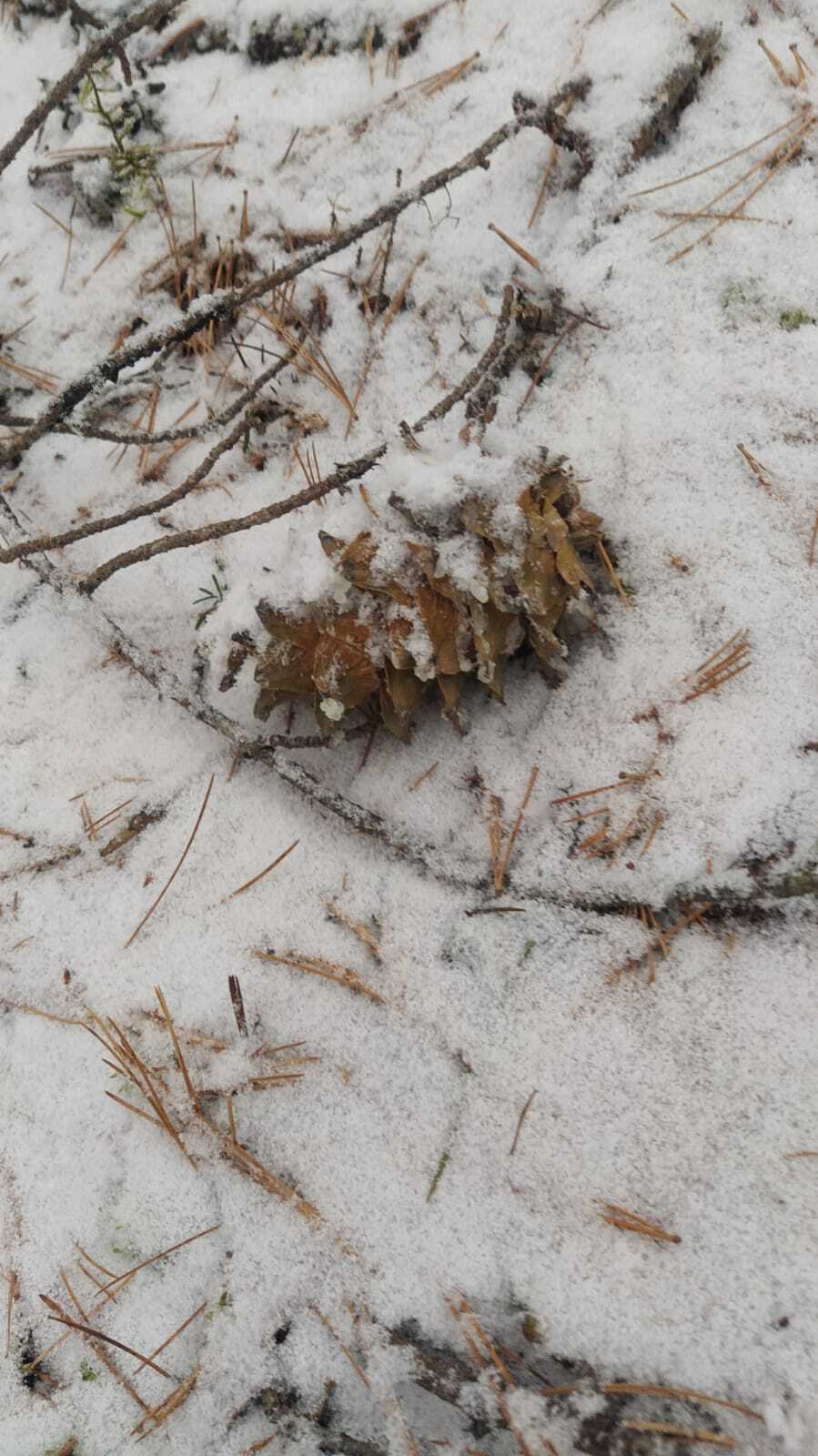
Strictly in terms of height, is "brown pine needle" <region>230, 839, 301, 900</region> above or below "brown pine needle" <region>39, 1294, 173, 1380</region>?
above

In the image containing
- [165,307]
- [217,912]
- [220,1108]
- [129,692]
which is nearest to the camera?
[220,1108]

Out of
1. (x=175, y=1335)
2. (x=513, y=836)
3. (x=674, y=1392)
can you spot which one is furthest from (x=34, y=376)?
(x=674, y=1392)

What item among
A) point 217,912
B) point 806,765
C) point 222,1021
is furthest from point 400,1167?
point 806,765

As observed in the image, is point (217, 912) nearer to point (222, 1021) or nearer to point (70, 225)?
point (222, 1021)

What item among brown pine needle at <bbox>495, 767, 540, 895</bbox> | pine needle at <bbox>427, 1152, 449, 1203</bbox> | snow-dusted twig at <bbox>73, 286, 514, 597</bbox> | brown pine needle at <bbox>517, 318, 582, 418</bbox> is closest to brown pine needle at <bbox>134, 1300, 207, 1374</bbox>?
pine needle at <bbox>427, 1152, 449, 1203</bbox>

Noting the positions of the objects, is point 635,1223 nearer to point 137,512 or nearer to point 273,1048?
point 273,1048

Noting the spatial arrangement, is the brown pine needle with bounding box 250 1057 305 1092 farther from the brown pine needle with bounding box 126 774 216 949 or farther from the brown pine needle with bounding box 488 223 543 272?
the brown pine needle with bounding box 488 223 543 272
